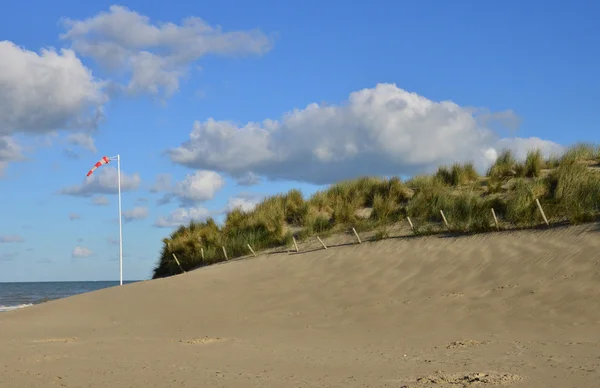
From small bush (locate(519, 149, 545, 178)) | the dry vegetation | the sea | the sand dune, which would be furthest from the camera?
the sea

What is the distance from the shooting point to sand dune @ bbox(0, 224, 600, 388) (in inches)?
324

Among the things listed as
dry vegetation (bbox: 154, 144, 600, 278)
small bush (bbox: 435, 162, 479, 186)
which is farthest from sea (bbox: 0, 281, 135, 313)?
small bush (bbox: 435, 162, 479, 186)

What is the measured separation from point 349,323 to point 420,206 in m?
9.74

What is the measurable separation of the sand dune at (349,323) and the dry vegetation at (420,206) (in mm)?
1407

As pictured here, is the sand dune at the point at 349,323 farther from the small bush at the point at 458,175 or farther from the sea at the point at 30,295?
the sea at the point at 30,295

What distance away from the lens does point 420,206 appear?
2212 centimetres

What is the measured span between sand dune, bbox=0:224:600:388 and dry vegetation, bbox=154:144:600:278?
4.62 ft

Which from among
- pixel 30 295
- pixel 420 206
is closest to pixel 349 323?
pixel 420 206

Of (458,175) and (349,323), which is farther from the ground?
(458,175)

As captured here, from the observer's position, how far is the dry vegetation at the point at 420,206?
60.6 feet

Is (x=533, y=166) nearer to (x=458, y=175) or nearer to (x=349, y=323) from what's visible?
(x=458, y=175)

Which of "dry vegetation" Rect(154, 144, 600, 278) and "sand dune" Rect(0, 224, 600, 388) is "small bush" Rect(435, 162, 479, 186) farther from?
"sand dune" Rect(0, 224, 600, 388)

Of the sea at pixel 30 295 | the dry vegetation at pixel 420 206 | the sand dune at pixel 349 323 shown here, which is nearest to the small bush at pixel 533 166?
the dry vegetation at pixel 420 206

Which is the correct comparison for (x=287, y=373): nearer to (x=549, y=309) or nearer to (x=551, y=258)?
(x=549, y=309)
